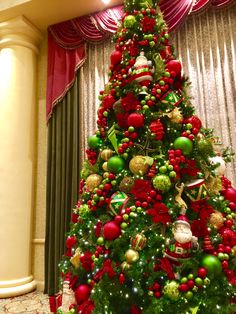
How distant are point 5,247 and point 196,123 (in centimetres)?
198

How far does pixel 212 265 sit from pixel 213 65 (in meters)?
1.62

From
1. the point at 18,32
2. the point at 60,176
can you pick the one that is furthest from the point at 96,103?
the point at 18,32

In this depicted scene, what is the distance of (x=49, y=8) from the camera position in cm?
255

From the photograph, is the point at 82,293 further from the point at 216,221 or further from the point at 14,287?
the point at 14,287

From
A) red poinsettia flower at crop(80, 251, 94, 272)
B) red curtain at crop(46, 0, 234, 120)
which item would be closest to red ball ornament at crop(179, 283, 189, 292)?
red poinsettia flower at crop(80, 251, 94, 272)

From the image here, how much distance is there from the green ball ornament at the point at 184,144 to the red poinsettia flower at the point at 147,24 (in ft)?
2.34

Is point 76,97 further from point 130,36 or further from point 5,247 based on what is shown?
point 5,247

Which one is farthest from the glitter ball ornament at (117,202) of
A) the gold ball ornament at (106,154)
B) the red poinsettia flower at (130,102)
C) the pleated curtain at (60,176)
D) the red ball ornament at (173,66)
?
the pleated curtain at (60,176)

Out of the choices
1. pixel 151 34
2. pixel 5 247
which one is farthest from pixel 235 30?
pixel 5 247

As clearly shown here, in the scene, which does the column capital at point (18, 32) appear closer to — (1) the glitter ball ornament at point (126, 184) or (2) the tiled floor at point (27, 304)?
(1) the glitter ball ornament at point (126, 184)

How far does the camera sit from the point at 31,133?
2.71 metres

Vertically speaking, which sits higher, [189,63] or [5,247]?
[189,63]

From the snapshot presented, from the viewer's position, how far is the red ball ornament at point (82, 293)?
1306 millimetres

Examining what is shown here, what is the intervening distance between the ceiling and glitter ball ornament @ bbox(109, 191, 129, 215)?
6.40 ft
